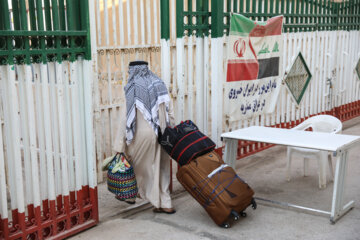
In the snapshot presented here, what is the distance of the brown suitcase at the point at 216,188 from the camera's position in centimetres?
430

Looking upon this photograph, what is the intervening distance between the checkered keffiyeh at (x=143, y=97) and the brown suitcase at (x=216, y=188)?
0.61 meters

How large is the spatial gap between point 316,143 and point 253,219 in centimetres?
103

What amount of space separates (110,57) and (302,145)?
2725 millimetres

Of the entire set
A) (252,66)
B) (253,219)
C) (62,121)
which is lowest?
(253,219)

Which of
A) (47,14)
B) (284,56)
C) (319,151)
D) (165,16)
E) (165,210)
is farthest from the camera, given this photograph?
(284,56)

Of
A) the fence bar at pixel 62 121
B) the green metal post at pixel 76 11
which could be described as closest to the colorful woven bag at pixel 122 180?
the fence bar at pixel 62 121

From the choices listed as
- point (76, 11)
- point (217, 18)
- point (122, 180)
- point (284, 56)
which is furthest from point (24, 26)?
point (284, 56)

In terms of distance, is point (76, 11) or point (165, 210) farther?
point (165, 210)

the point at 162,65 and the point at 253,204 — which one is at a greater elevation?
the point at 162,65

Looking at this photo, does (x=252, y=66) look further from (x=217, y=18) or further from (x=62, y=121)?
(x=62, y=121)

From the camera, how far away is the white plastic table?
4445 mm

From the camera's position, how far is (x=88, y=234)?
4348 millimetres

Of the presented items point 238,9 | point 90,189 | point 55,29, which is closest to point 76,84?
point 55,29

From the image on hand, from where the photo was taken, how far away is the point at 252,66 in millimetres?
6641
